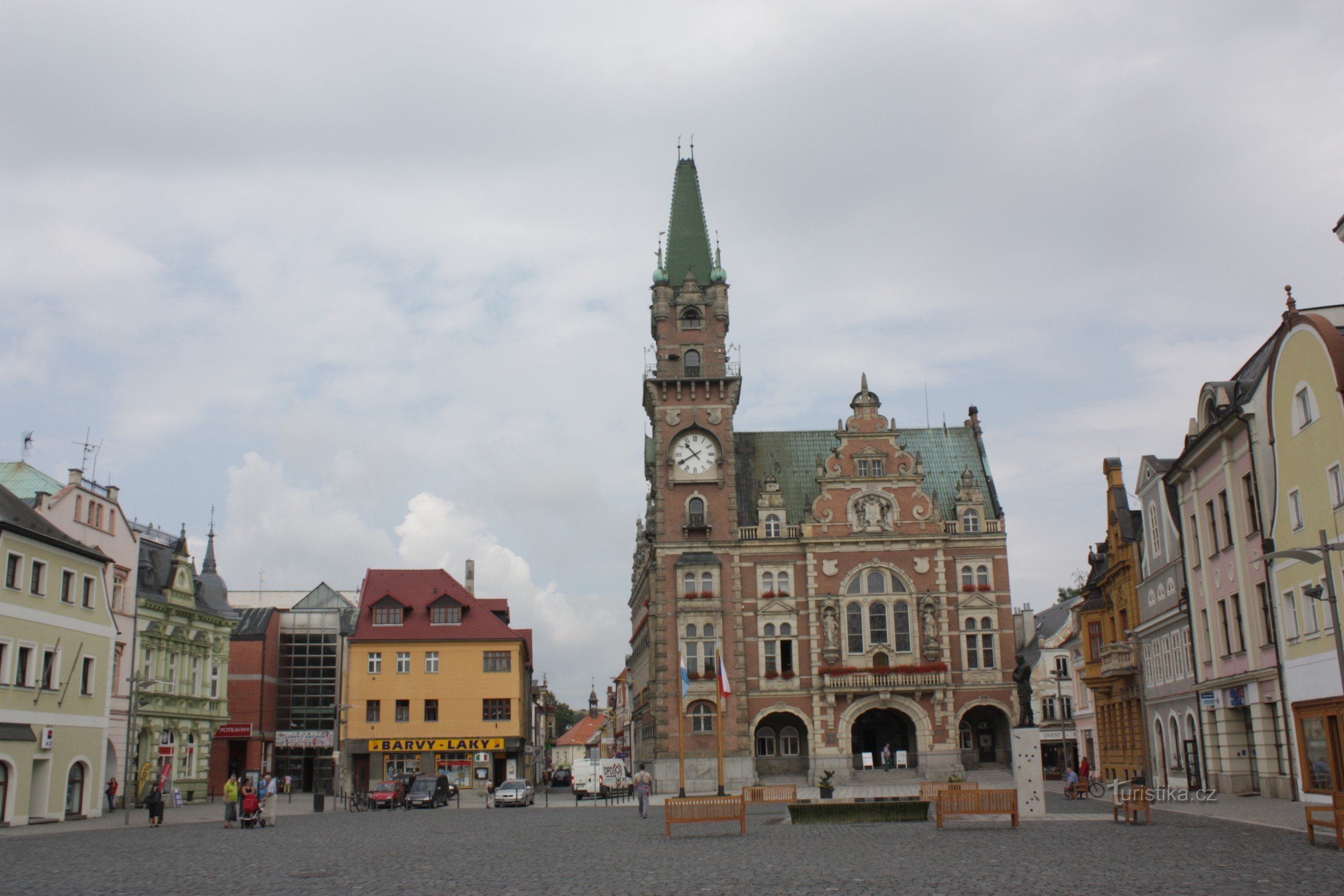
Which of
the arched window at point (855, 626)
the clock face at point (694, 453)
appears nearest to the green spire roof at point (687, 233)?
the clock face at point (694, 453)

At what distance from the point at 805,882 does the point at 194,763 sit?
173 ft

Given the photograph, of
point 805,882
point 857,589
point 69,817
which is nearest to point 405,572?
point 857,589

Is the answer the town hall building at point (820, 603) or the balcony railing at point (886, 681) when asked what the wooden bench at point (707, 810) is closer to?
the town hall building at point (820, 603)

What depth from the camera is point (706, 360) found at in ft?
246

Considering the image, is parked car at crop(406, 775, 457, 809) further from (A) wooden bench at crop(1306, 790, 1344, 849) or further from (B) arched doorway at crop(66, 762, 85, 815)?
(A) wooden bench at crop(1306, 790, 1344, 849)

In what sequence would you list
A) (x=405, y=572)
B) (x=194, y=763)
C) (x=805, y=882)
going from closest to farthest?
(x=805, y=882), (x=194, y=763), (x=405, y=572)

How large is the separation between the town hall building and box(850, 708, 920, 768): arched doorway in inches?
3.4

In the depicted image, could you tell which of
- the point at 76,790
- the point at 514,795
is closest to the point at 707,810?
the point at 76,790

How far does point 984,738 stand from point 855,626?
1044cm

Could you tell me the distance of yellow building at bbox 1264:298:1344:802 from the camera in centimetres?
A: 3262

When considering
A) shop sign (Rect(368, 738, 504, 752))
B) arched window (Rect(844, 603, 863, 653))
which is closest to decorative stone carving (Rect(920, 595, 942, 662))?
arched window (Rect(844, 603, 863, 653))

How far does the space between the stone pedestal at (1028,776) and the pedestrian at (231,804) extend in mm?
26349

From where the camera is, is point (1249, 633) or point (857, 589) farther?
point (857, 589)

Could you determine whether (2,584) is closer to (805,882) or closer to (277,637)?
(805,882)
